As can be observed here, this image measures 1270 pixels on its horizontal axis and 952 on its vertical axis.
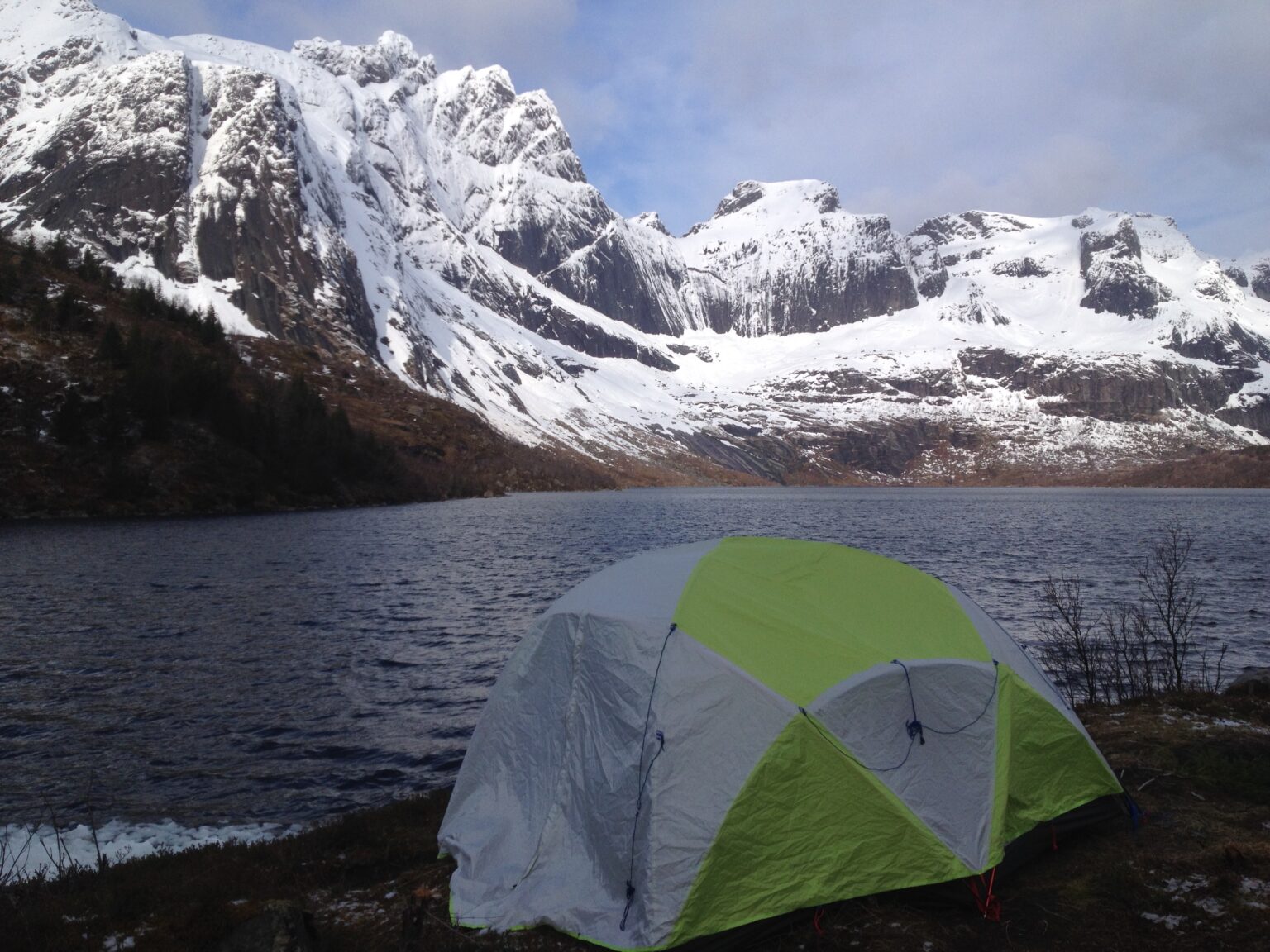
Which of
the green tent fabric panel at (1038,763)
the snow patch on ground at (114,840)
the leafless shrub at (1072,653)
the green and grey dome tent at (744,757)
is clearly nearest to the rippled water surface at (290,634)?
the snow patch on ground at (114,840)

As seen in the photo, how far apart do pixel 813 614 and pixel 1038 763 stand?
338cm

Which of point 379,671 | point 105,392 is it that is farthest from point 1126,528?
point 105,392

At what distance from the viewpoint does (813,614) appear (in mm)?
10633

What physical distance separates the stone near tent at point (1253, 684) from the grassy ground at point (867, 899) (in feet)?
20.5

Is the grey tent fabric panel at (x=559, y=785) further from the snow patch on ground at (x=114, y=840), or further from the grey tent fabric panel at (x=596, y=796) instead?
the snow patch on ground at (x=114, y=840)

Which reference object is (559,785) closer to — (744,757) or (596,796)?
(596,796)

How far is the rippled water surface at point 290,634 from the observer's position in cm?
1673

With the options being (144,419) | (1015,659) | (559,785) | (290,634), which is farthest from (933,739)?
(144,419)

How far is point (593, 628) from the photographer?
11.0 m

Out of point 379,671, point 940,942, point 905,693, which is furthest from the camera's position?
point 379,671

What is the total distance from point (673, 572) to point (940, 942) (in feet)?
17.5

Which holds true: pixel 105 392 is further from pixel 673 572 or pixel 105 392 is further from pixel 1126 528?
pixel 1126 528

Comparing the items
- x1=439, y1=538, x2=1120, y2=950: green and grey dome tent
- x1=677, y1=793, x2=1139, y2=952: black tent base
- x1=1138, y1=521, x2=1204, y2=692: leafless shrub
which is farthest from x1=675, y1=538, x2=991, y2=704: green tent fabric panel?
x1=1138, y1=521, x2=1204, y2=692: leafless shrub

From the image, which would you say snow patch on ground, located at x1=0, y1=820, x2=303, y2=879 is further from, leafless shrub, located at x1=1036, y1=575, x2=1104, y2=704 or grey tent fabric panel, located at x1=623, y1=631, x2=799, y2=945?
leafless shrub, located at x1=1036, y1=575, x2=1104, y2=704
